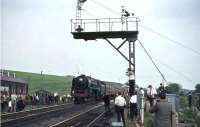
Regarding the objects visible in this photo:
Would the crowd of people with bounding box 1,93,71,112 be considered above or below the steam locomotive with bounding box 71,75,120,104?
below

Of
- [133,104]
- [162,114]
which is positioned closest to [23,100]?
[133,104]

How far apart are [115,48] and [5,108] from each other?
1070 cm

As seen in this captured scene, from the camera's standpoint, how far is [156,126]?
1499 cm

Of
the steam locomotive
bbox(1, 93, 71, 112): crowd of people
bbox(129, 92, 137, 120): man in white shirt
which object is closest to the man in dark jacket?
bbox(129, 92, 137, 120): man in white shirt

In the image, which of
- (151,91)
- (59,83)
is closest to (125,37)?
(151,91)

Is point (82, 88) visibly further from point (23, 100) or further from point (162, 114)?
point (162, 114)

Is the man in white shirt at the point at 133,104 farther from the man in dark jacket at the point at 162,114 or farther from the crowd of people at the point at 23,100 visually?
the crowd of people at the point at 23,100

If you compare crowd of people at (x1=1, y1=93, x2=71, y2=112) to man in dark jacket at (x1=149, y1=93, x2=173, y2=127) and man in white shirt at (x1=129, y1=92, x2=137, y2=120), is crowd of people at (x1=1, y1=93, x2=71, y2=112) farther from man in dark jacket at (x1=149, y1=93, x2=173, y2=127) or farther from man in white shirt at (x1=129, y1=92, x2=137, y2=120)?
man in dark jacket at (x1=149, y1=93, x2=173, y2=127)

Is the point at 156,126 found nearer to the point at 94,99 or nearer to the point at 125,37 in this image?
the point at 125,37

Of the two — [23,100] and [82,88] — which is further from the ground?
[82,88]

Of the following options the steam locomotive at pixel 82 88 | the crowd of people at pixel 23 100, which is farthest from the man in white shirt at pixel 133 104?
the steam locomotive at pixel 82 88

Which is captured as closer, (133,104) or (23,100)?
(133,104)

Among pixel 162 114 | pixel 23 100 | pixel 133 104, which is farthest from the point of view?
pixel 23 100

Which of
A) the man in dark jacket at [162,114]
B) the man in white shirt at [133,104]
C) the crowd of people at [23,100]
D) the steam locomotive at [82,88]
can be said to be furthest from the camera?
the steam locomotive at [82,88]
